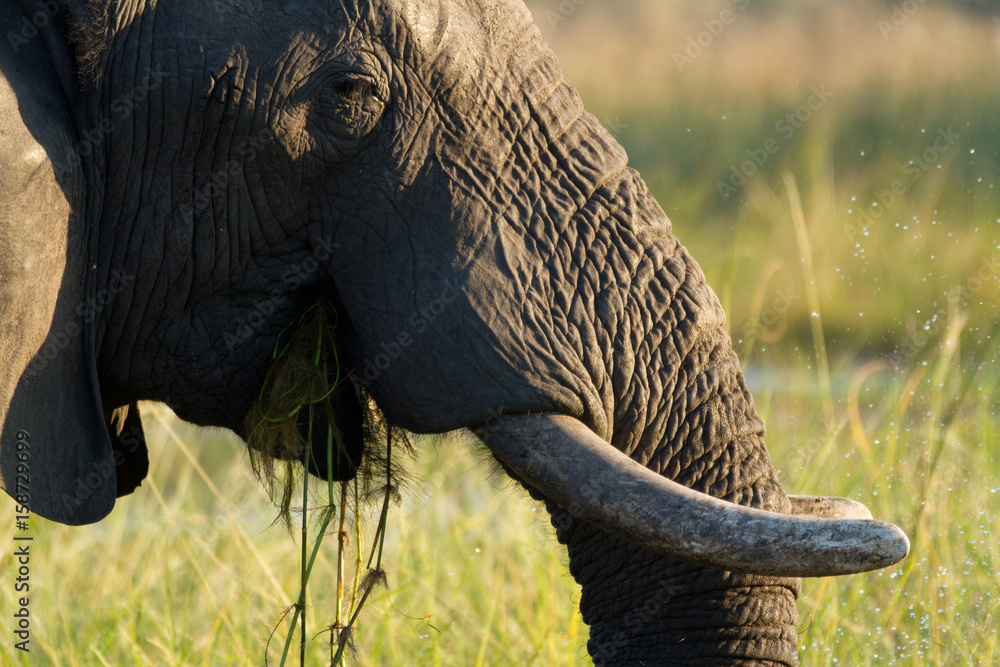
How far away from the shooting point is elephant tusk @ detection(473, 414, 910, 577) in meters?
1.71

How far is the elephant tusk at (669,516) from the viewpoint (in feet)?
5.60

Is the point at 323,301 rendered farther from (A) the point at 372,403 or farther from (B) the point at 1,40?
(B) the point at 1,40

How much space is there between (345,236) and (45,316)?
478 mm

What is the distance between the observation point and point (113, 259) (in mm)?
2012

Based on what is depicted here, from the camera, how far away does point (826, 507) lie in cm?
231

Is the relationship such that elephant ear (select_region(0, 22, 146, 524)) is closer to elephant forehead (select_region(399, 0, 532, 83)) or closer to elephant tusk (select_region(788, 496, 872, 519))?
elephant forehead (select_region(399, 0, 532, 83))

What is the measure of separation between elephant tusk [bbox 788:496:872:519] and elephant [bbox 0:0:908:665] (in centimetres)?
25

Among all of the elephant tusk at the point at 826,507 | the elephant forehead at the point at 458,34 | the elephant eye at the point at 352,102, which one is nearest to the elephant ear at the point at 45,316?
the elephant eye at the point at 352,102

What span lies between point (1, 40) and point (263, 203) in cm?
46

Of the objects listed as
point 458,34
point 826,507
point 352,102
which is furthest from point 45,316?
point 826,507

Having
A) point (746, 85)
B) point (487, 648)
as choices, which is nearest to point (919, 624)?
point (487, 648)

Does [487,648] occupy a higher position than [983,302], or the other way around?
[983,302]

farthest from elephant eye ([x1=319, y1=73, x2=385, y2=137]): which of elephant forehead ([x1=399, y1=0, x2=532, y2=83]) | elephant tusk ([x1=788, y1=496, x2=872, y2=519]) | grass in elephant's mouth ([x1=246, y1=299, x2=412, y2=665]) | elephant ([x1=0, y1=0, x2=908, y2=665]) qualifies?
elephant tusk ([x1=788, y1=496, x2=872, y2=519])

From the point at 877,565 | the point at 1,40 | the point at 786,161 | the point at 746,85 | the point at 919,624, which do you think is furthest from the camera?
the point at 746,85
